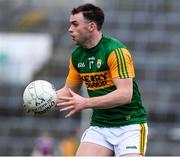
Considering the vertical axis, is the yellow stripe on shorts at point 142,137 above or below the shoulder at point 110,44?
below

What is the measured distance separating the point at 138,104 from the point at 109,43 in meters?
0.71

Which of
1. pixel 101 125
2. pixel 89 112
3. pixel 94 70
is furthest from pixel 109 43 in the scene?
pixel 89 112

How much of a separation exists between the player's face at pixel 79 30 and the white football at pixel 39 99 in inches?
23.4

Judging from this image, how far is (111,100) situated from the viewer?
7.15m

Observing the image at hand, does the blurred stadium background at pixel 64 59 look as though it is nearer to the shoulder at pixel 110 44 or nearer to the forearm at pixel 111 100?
the shoulder at pixel 110 44

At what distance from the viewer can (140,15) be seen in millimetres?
25125

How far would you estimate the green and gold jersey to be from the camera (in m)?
7.31

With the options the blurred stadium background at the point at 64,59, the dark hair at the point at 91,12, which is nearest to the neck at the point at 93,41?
the dark hair at the point at 91,12

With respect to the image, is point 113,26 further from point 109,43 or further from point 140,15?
point 109,43

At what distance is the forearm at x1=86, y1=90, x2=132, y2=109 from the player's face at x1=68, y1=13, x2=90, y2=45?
2.30ft

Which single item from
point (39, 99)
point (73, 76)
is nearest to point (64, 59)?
point (73, 76)

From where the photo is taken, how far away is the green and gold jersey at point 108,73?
7309mm

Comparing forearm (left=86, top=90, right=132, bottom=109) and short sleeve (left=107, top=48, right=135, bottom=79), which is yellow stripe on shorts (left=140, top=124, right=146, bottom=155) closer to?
forearm (left=86, top=90, right=132, bottom=109)

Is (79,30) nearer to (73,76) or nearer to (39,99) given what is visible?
(73,76)
